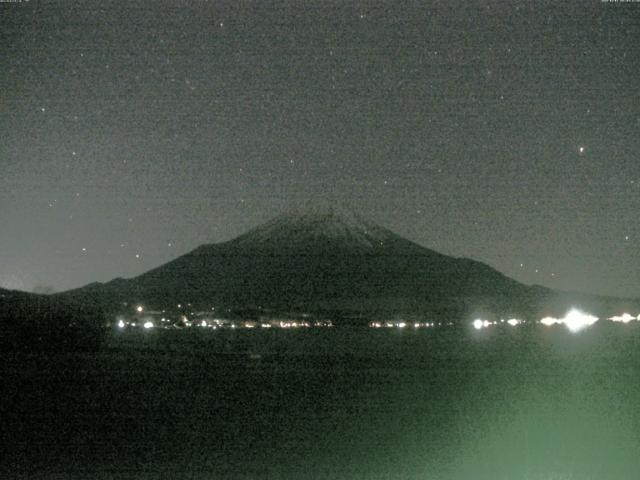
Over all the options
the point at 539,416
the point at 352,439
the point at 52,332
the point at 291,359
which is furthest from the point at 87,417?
the point at 52,332

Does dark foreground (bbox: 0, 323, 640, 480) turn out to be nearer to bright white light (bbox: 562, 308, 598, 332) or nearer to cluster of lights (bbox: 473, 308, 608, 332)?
bright white light (bbox: 562, 308, 598, 332)

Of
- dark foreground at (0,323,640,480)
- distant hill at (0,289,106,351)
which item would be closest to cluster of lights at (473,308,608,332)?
distant hill at (0,289,106,351)

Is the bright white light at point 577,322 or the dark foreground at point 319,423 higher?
the bright white light at point 577,322

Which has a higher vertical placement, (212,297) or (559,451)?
(212,297)

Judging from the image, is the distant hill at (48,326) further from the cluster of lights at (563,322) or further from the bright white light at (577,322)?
the cluster of lights at (563,322)

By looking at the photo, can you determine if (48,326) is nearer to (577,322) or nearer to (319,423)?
(319,423)

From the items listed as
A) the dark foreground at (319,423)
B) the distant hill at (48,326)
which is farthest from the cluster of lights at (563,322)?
the dark foreground at (319,423)

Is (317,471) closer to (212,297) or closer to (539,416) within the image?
(539,416)

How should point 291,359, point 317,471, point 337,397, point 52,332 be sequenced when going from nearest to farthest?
1. point 317,471
2. point 337,397
3. point 291,359
4. point 52,332
